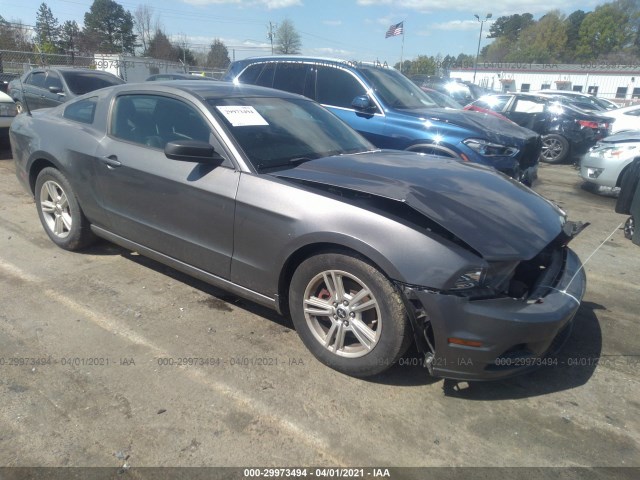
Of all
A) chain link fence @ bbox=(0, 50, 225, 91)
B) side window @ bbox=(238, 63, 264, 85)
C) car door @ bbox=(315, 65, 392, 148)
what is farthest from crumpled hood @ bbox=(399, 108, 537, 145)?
chain link fence @ bbox=(0, 50, 225, 91)

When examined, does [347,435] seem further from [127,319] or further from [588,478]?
[127,319]

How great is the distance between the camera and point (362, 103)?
238 inches

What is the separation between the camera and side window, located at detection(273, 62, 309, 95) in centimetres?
670

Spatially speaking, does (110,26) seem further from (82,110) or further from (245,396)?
(245,396)

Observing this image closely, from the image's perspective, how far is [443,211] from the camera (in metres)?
2.62

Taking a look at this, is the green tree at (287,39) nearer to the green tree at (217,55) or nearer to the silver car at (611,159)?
the green tree at (217,55)

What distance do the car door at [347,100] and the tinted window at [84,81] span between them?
5507 mm

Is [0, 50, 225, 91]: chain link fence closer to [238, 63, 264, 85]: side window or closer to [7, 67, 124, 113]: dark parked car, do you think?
[7, 67, 124, 113]: dark parked car

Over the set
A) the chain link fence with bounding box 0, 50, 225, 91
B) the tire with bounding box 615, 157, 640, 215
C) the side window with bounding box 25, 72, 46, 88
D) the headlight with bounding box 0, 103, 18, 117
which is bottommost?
the tire with bounding box 615, 157, 640, 215

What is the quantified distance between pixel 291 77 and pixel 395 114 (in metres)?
1.72

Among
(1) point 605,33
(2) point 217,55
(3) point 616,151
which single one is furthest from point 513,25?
(3) point 616,151

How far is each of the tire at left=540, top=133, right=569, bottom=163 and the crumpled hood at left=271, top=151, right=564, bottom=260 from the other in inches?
344

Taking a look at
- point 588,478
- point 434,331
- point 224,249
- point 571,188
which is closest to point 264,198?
point 224,249

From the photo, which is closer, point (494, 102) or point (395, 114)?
point (395, 114)
